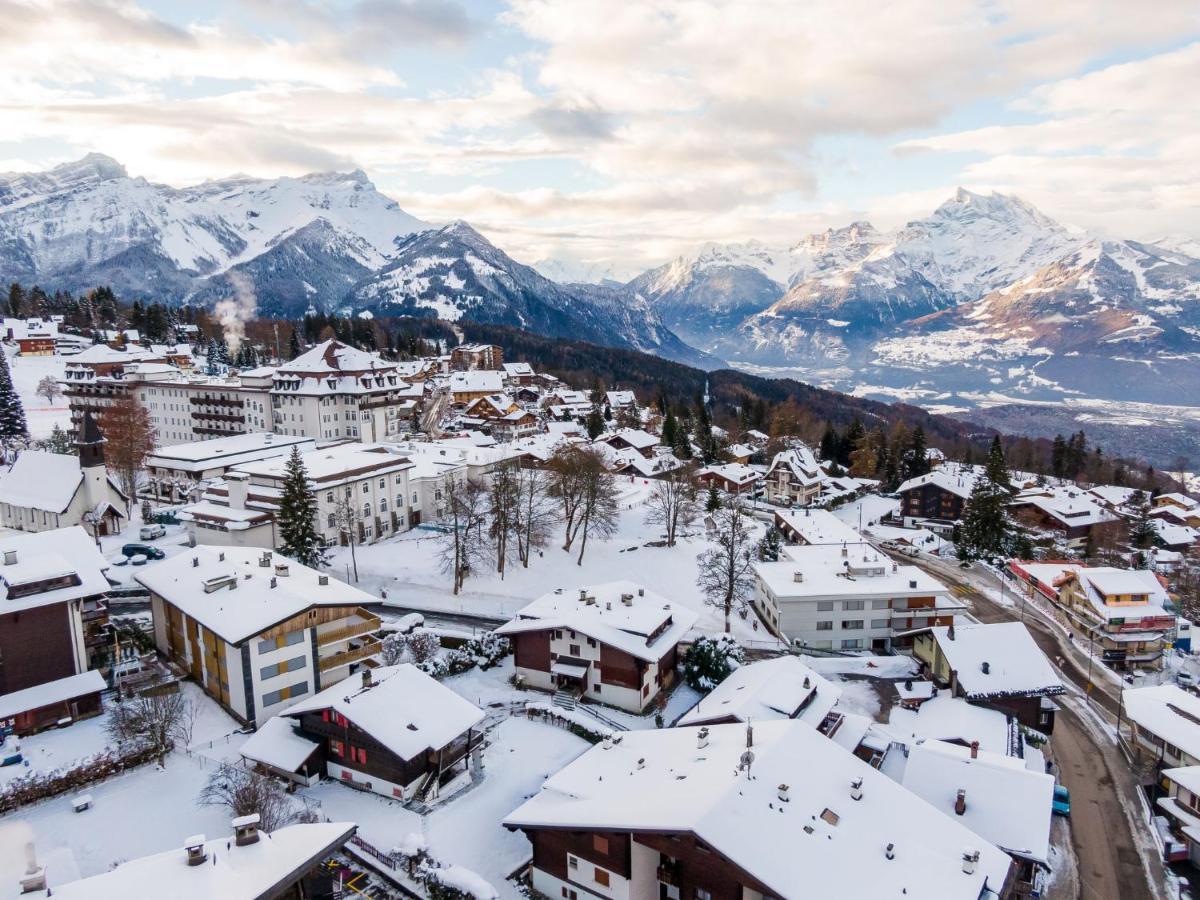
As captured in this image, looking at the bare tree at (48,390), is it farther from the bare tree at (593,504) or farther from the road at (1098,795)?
the road at (1098,795)

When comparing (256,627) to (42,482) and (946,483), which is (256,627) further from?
(946,483)

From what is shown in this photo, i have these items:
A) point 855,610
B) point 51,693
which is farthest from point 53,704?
point 855,610

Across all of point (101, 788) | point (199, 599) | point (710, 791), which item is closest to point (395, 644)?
point (199, 599)

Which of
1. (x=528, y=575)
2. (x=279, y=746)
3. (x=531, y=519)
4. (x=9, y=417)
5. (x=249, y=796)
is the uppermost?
(x=9, y=417)

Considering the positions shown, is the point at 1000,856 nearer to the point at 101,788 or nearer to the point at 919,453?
the point at 101,788

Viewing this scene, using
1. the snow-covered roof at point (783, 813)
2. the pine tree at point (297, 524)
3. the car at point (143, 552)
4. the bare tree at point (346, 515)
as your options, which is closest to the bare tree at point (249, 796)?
the snow-covered roof at point (783, 813)

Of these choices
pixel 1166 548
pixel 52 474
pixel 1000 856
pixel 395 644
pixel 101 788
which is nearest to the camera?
pixel 1000 856
